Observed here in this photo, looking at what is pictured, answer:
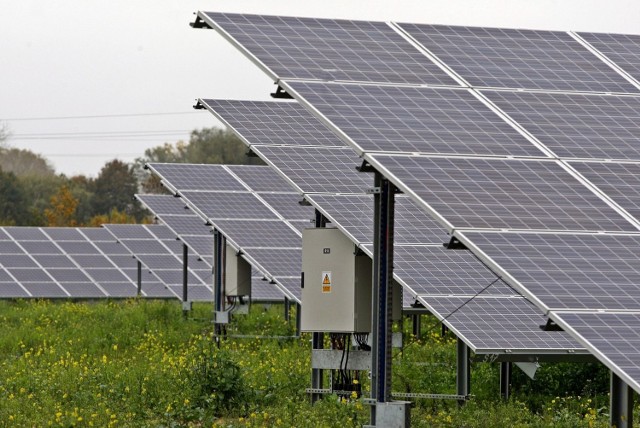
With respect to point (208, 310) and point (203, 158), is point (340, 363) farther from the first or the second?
point (203, 158)

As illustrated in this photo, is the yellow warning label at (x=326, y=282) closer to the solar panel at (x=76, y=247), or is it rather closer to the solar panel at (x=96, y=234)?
the solar panel at (x=76, y=247)

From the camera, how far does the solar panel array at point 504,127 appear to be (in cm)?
1058

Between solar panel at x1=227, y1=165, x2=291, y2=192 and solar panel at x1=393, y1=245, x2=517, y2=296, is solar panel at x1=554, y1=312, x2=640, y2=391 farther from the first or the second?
solar panel at x1=227, y1=165, x2=291, y2=192

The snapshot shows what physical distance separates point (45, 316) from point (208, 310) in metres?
5.74

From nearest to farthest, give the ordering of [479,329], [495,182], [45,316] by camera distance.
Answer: [495,182]
[479,329]
[45,316]

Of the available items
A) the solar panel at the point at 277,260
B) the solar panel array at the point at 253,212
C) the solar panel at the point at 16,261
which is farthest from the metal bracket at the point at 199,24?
the solar panel at the point at 16,261

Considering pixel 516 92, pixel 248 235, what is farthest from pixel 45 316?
pixel 516 92

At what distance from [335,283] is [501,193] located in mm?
4524

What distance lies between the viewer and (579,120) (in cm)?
1300

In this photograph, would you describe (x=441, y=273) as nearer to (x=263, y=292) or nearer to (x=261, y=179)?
(x=261, y=179)

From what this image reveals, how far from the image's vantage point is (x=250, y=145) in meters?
19.2

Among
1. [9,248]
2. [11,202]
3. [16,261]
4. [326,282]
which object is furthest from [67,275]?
[11,202]

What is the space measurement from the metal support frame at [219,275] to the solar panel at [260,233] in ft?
3.55

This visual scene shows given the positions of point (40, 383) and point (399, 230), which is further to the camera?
point (40, 383)
